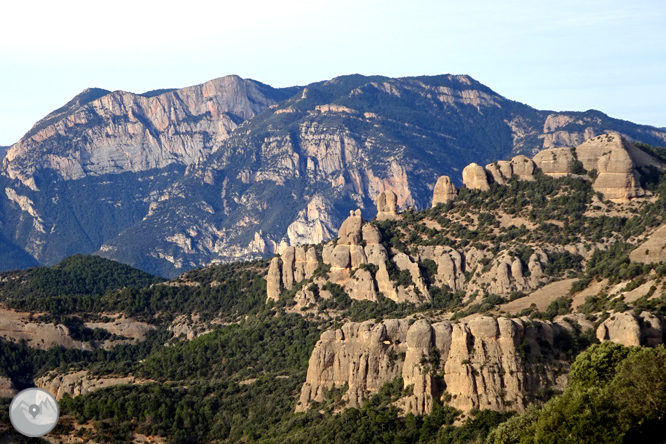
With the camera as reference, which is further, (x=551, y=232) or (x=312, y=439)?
(x=551, y=232)

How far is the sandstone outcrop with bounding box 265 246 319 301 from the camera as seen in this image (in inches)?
5842

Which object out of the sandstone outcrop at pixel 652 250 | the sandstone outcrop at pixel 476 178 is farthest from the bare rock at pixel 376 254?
the sandstone outcrop at pixel 652 250

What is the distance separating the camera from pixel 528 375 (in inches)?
3366

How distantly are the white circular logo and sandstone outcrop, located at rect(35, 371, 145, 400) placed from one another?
54.1ft

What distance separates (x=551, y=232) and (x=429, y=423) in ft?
187

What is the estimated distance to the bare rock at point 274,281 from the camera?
490 feet

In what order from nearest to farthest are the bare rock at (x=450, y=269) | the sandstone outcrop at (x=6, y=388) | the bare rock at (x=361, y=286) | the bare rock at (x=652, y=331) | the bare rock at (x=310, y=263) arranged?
the bare rock at (x=652, y=331) → the bare rock at (x=450, y=269) → the bare rock at (x=361, y=286) → the sandstone outcrop at (x=6, y=388) → the bare rock at (x=310, y=263)

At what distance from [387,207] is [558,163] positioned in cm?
2386

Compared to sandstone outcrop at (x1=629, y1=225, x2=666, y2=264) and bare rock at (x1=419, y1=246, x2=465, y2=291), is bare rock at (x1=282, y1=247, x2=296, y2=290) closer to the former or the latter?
bare rock at (x1=419, y1=246, x2=465, y2=291)

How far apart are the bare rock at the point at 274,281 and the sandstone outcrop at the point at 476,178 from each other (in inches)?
1065

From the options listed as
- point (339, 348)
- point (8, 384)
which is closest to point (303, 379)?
point (339, 348)

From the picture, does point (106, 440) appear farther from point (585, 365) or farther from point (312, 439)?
point (585, 365)

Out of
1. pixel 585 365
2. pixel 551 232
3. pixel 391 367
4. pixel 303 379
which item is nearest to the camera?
pixel 585 365

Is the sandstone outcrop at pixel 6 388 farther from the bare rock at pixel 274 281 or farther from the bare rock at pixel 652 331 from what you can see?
the bare rock at pixel 652 331
